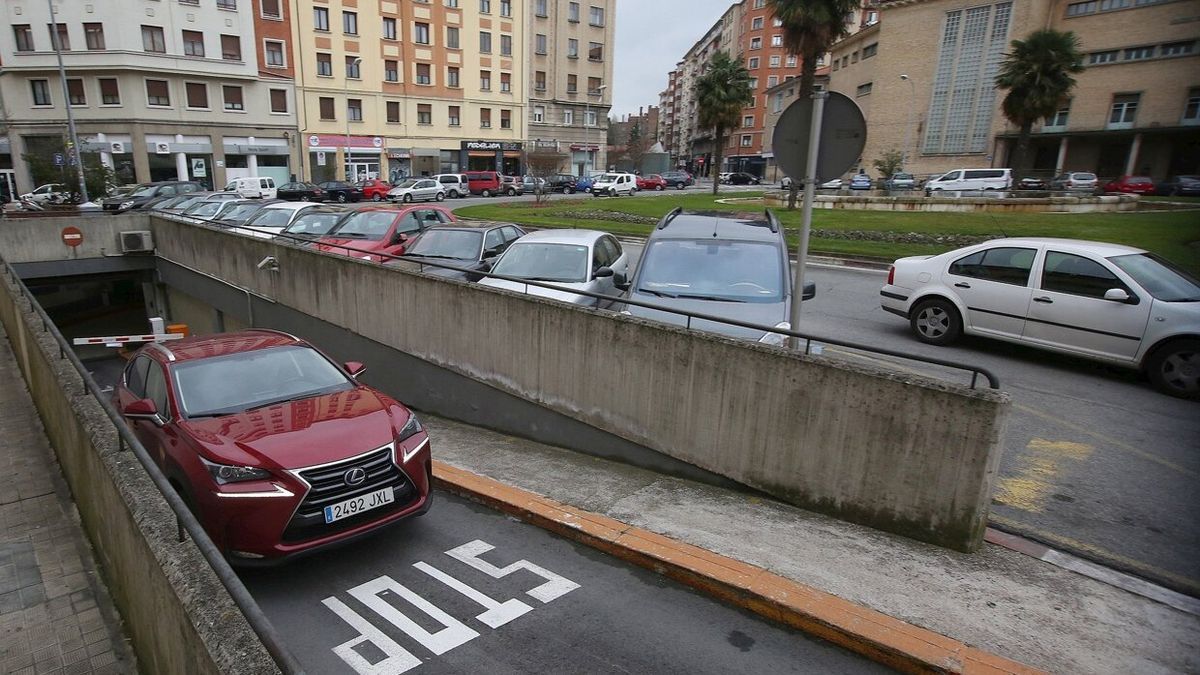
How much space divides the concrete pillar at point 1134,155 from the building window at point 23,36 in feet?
230

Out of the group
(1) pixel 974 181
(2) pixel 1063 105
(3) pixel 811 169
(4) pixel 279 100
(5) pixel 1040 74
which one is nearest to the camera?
(3) pixel 811 169

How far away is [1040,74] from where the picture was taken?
114ft

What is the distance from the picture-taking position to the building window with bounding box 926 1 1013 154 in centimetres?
4816

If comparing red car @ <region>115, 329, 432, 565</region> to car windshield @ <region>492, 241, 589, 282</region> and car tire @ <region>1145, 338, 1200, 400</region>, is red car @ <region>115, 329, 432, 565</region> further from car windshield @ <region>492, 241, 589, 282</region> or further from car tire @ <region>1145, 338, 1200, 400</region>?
car tire @ <region>1145, 338, 1200, 400</region>

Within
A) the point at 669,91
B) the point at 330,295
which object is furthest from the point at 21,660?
the point at 669,91

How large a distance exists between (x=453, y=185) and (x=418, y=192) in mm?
5163

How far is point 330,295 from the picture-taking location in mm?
11305

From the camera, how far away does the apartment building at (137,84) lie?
40.0 meters

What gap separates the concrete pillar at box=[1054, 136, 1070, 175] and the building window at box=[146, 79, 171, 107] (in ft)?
197

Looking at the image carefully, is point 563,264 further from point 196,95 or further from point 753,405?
point 196,95

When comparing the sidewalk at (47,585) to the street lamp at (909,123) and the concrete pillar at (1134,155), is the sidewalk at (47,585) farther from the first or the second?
the concrete pillar at (1134,155)

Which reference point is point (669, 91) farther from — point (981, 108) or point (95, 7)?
point (95, 7)

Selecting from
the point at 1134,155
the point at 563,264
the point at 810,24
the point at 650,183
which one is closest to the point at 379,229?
the point at 563,264

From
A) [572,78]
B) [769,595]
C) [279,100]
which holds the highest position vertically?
[572,78]
